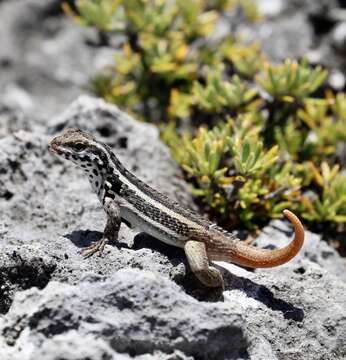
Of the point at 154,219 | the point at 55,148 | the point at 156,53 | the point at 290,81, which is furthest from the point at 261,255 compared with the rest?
the point at 156,53

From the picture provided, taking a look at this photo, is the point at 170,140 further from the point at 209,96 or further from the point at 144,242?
the point at 144,242

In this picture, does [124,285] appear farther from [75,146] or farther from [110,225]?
[75,146]

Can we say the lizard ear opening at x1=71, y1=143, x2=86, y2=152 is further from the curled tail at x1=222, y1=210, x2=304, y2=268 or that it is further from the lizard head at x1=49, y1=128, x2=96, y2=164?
Result: the curled tail at x1=222, y1=210, x2=304, y2=268

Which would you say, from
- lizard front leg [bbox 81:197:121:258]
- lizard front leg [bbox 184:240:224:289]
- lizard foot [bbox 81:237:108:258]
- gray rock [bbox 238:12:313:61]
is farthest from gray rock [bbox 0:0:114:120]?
lizard front leg [bbox 184:240:224:289]

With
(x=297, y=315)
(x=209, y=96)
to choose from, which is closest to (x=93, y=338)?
(x=297, y=315)

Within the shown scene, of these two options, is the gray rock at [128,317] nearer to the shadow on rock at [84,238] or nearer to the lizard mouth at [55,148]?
the shadow on rock at [84,238]
